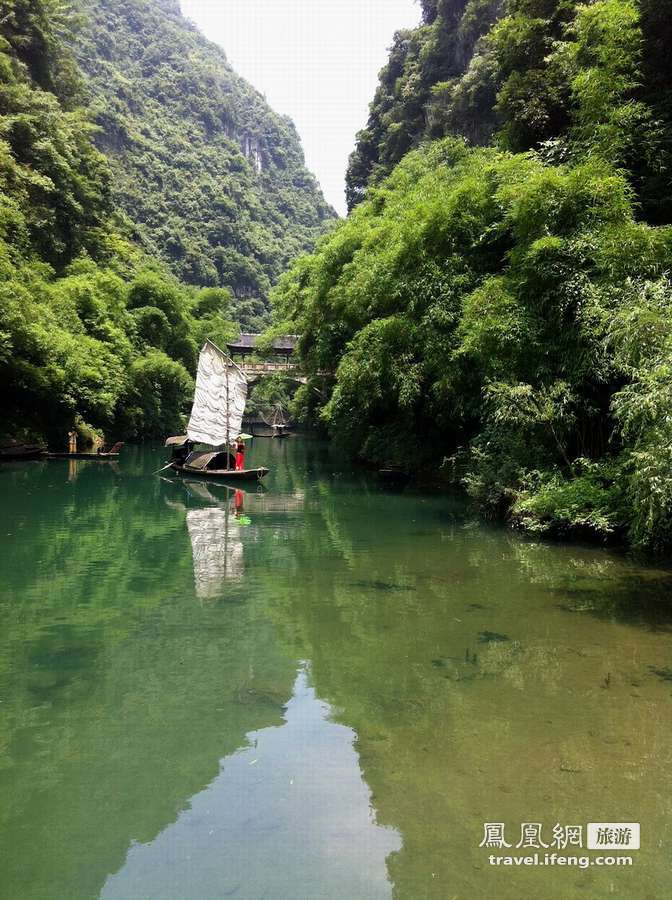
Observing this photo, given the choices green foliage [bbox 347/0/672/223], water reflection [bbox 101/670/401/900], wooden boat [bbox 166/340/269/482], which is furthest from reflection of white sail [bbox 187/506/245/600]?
green foliage [bbox 347/0/672/223]

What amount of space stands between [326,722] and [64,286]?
1082 inches

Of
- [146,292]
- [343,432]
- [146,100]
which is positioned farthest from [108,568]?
[146,100]

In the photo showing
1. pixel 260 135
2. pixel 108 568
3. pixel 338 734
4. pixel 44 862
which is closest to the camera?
pixel 44 862

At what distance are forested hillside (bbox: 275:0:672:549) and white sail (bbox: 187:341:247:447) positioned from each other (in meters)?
3.25

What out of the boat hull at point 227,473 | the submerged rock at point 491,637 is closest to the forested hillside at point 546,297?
the submerged rock at point 491,637

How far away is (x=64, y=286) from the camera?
27938mm

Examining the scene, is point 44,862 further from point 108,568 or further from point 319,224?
point 319,224

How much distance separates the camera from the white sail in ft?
67.8

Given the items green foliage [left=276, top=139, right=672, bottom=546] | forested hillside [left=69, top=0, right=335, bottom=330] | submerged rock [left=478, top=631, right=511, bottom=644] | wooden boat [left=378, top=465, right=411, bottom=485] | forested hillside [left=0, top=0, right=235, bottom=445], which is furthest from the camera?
forested hillside [left=69, top=0, right=335, bottom=330]

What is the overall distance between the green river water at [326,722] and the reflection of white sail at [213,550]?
0.09 m

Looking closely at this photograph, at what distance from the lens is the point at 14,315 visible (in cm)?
2034

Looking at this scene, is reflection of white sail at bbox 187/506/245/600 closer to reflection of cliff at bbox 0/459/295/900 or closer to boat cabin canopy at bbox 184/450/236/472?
reflection of cliff at bbox 0/459/295/900

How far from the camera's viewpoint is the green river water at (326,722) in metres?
3.03

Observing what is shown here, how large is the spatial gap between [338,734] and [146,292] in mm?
36272
